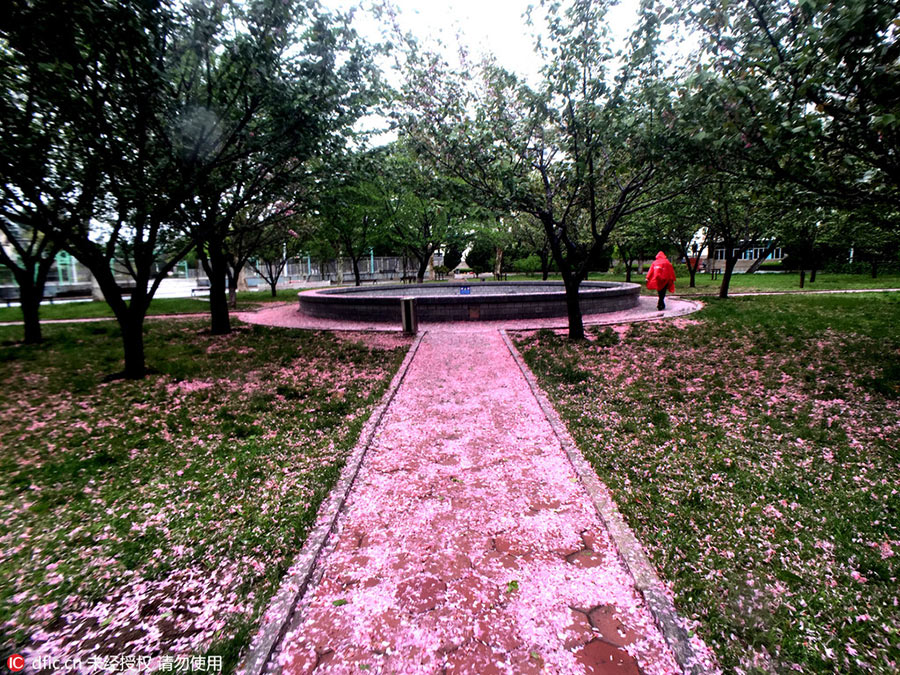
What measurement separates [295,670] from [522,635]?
46.8 inches

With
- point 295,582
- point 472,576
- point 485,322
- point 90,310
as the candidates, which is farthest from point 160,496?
point 90,310

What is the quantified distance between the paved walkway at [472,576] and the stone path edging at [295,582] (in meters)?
0.08

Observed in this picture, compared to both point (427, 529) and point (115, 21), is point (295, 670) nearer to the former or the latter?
point (427, 529)

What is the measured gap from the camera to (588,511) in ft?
10.9

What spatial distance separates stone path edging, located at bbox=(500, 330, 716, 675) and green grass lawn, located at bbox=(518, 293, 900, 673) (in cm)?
9

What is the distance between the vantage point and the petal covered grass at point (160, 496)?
234 centimetres

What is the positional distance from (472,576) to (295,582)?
113 centimetres

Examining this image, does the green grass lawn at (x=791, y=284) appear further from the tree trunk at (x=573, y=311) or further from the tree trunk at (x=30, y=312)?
the tree trunk at (x=30, y=312)

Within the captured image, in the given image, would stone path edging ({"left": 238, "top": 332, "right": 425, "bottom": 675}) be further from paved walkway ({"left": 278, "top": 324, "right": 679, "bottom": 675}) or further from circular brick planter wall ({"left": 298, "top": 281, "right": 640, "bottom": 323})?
circular brick planter wall ({"left": 298, "top": 281, "right": 640, "bottom": 323})

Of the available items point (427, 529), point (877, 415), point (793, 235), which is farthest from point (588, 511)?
point (793, 235)

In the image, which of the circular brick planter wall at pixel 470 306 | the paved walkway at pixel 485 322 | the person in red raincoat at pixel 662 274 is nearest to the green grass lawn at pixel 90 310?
the paved walkway at pixel 485 322

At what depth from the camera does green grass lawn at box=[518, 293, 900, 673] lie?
2.23 m

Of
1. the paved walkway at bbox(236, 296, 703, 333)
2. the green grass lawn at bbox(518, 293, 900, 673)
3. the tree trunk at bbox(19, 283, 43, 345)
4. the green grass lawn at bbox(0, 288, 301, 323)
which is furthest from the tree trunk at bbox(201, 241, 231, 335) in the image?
the green grass lawn at bbox(518, 293, 900, 673)

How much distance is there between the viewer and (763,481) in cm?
363
